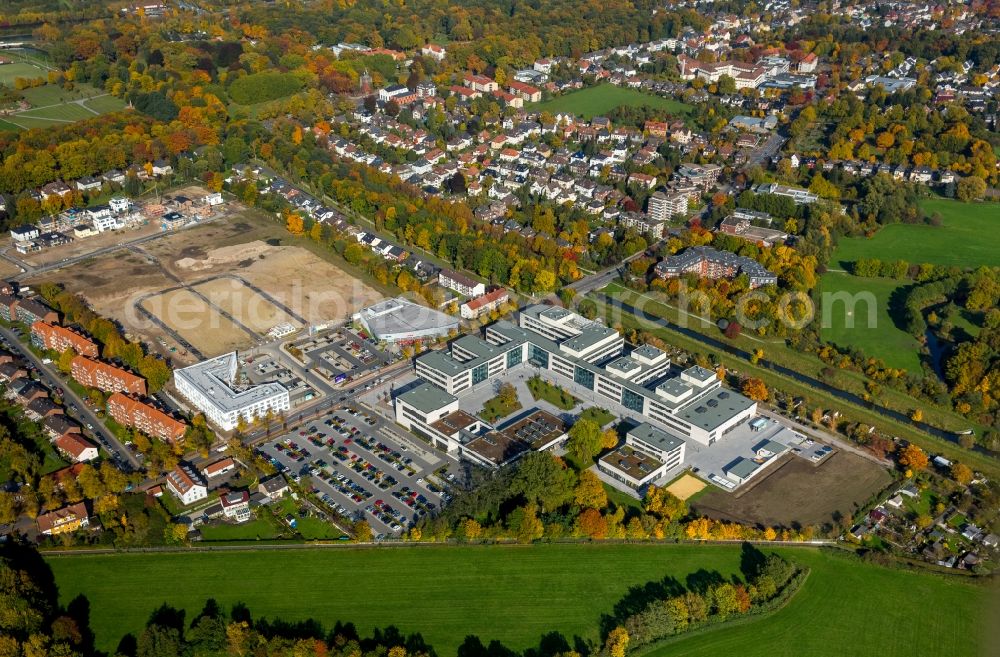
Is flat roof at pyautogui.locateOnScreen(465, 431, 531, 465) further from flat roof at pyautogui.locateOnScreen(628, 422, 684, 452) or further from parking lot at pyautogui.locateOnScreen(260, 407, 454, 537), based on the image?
flat roof at pyautogui.locateOnScreen(628, 422, 684, 452)

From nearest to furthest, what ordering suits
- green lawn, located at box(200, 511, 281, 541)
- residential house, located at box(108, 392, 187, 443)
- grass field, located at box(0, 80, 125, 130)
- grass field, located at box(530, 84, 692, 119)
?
green lawn, located at box(200, 511, 281, 541)
residential house, located at box(108, 392, 187, 443)
grass field, located at box(0, 80, 125, 130)
grass field, located at box(530, 84, 692, 119)

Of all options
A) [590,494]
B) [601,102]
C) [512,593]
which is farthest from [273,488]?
[601,102]

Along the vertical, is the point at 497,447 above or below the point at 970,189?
below

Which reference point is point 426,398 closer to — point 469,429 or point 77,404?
point 469,429

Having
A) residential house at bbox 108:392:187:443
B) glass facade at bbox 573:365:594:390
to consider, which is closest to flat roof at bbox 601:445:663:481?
glass facade at bbox 573:365:594:390

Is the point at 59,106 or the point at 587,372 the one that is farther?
the point at 59,106

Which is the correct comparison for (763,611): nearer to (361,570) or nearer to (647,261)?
(361,570)
